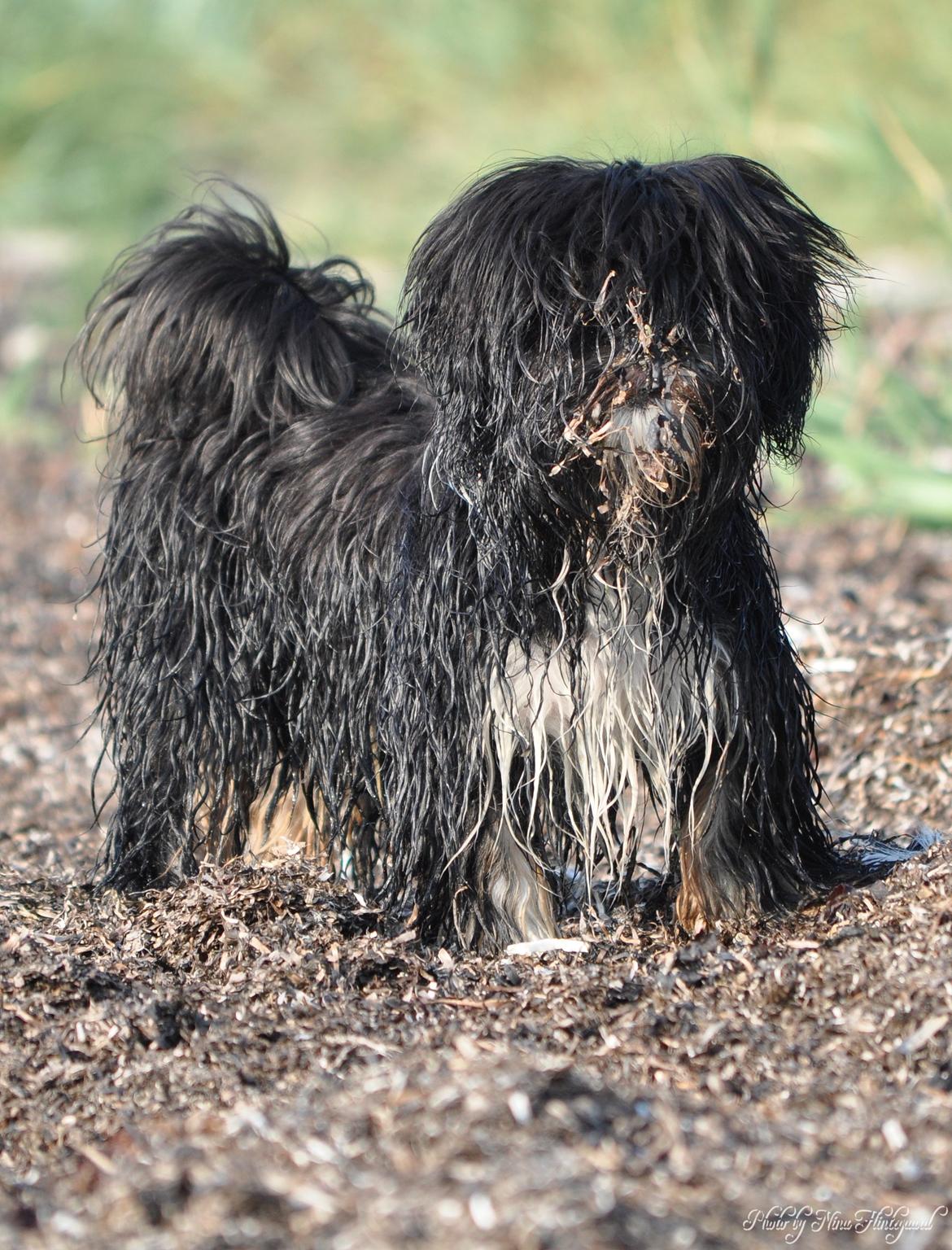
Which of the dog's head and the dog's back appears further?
the dog's back

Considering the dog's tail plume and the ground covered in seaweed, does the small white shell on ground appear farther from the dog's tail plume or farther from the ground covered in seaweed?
the dog's tail plume

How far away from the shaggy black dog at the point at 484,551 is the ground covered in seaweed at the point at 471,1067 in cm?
21

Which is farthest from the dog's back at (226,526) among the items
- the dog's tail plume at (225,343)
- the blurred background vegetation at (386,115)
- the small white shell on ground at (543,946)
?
the blurred background vegetation at (386,115)

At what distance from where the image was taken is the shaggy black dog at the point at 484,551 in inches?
110

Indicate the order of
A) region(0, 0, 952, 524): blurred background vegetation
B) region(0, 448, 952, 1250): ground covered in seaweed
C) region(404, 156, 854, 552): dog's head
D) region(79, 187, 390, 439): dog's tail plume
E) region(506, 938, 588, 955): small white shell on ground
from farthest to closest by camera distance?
1. region(0, 0, 952, 524): blurred background vegetation
2. region(79, 187, 390, 439): dog's tail plume
3. region(506, 938, 588, 955): small white shell on ground
4. region(404, 156, 854, 552): dog's head
5. region(0, 448, 952, 1250): ground covered in seaweed

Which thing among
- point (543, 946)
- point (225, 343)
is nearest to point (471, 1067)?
point (543, 946)

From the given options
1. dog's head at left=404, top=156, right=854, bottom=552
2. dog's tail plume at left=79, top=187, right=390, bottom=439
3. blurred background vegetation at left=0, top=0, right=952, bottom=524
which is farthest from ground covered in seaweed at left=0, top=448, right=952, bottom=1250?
blurred background vegetation at left=0, top=0, right=952, bottom=524

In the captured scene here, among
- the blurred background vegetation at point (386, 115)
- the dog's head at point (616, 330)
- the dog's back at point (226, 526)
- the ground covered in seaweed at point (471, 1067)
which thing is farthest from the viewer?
the blurred background vegetation at point (386, 115)

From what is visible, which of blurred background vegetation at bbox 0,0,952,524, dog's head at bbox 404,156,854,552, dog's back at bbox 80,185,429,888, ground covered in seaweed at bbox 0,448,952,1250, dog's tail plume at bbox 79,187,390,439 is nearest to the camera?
ground covered in seaweed at bbox 0,448,952,1250

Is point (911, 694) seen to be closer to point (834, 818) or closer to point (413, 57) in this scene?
point (834, 818)

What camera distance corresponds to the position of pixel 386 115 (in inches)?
509

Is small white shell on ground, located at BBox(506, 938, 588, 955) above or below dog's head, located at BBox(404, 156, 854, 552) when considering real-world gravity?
below

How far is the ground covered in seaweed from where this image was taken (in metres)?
2.19

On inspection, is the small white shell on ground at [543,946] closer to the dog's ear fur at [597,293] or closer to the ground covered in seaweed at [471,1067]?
the ground covered in seaweed at [471,1067]
